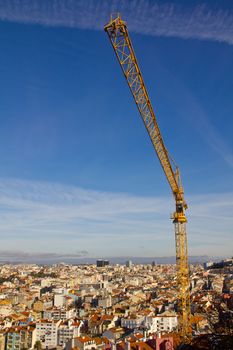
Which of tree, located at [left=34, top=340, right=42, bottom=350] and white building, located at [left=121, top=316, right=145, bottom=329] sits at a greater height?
white building, located at [left=121, top=316, right=145, bottom=329]

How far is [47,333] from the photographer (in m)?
23.5

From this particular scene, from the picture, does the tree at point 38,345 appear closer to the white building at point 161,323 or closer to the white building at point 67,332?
the white building at point 67,332

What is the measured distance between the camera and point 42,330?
23734 millimetres

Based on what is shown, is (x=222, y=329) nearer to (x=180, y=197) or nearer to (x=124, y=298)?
(x=180, y=197)

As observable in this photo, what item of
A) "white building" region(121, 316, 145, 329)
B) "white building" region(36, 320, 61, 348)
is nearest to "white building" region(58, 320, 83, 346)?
"white building" region(36, 320, 61, 348)

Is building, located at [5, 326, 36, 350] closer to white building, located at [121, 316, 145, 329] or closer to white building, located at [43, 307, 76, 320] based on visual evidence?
white building, located at [121, 316, 145, 329]

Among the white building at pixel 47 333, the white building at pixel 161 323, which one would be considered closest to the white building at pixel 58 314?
the white building at pixel 47 333

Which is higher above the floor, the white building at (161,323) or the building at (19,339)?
the white building at (161,323)

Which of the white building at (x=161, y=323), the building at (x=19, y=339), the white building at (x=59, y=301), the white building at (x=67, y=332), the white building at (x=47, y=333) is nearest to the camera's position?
the building at (x=19, y=339)

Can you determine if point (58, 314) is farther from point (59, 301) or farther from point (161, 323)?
point (59, 301)

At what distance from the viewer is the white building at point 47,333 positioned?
2336cm

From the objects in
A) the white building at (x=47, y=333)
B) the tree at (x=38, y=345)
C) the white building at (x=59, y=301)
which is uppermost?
the white building at (x=59, y=301)

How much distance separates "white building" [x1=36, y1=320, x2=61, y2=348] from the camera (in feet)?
76.6

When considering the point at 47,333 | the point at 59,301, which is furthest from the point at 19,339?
the point at 59,301
